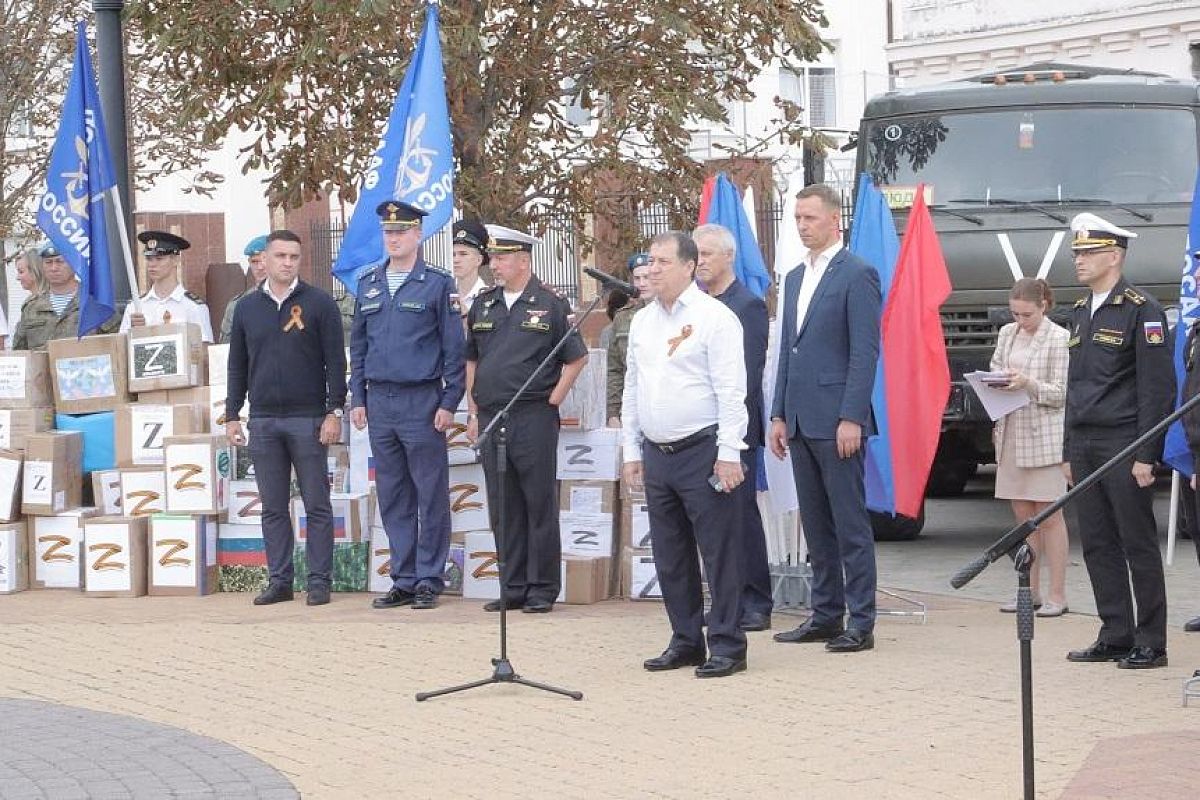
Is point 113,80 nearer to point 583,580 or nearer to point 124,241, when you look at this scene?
point 124,241

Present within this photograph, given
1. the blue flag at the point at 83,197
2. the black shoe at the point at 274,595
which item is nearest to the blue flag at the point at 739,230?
the black shoe at the point at 274,595

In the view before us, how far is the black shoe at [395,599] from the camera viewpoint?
11.6 metres

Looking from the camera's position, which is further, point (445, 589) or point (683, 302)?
point (445, 589)

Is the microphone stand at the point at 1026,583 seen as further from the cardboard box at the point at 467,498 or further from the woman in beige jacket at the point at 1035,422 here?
the cardboard box at the point at 467,498

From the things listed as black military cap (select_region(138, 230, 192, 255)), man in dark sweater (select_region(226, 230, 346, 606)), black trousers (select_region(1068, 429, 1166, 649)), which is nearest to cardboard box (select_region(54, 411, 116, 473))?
black military cap (select_region(138, 230, 192, 255))

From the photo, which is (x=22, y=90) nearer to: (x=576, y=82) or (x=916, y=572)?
(x=576, y=82)

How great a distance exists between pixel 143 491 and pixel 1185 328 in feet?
20.4

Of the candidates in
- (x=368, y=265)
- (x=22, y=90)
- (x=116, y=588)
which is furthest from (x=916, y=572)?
(x=22, y=90)

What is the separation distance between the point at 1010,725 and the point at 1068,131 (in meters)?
7.19

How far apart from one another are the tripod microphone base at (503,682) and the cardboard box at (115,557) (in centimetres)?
398

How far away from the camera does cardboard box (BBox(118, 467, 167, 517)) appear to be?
12.5 m

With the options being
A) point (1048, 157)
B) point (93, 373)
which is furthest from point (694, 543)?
point (1048, 157)

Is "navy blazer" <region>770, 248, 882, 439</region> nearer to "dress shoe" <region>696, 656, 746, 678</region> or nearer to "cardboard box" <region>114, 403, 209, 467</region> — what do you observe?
"dress shoe" <region>696, 656, 746, 678</region>

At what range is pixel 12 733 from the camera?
Answer: 8258 mm
